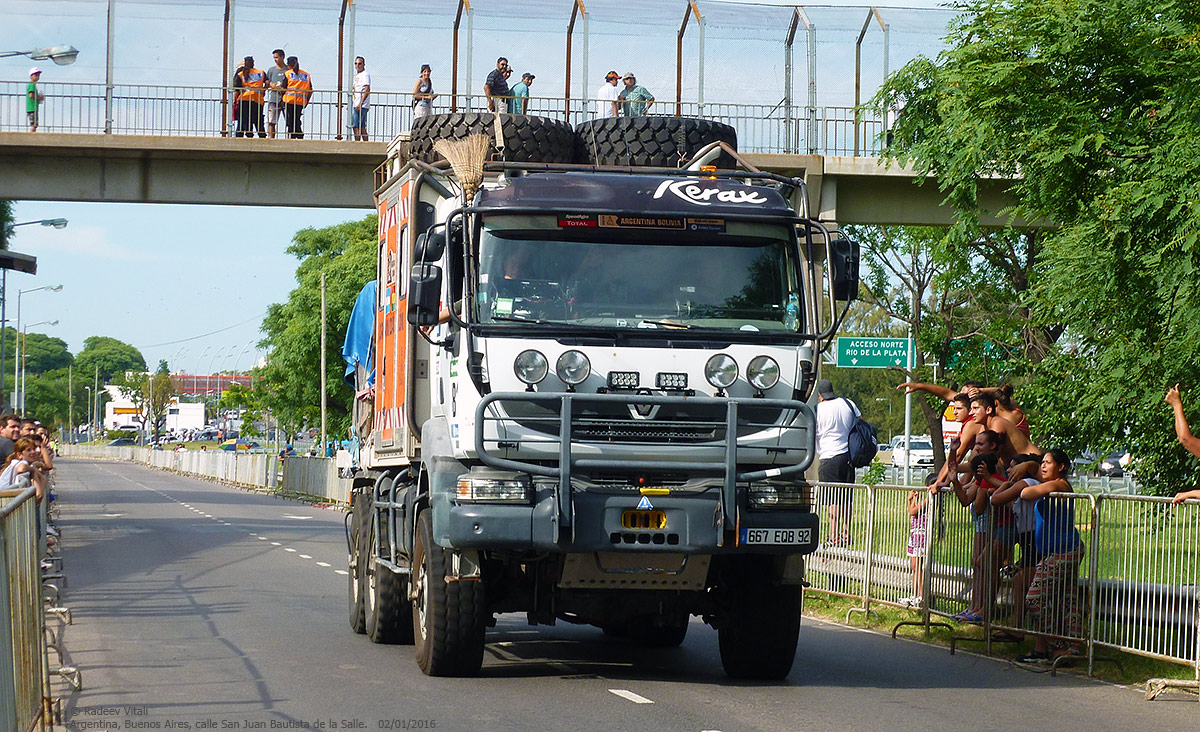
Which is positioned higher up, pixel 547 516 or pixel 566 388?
pixel 566 388

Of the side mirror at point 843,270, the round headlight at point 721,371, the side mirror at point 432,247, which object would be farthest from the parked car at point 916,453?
the side mirror at point 432,247

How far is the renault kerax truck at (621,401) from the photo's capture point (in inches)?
364

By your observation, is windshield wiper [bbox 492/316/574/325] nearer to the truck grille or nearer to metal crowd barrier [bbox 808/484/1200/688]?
the truck grille

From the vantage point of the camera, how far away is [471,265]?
378 inches

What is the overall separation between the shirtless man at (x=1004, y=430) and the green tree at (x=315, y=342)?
183 feet

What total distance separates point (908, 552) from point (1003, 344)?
96.2 ft

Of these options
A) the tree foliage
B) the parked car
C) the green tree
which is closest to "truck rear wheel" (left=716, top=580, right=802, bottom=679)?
the tree foliage

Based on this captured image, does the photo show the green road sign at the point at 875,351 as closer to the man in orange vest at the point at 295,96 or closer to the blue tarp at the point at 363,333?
the man in orange vest at the point at 295,96

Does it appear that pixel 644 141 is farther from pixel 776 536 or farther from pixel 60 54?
pixel 60 54

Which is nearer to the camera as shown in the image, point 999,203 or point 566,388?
point 566,388

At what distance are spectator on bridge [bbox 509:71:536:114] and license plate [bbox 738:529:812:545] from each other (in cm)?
1740

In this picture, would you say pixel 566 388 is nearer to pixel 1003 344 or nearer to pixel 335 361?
pixel 1003 344

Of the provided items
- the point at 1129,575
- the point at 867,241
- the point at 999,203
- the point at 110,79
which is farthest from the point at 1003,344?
the point at 1129,575

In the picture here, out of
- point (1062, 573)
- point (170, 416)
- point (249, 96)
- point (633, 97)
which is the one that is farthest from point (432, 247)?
point (170, 416)
